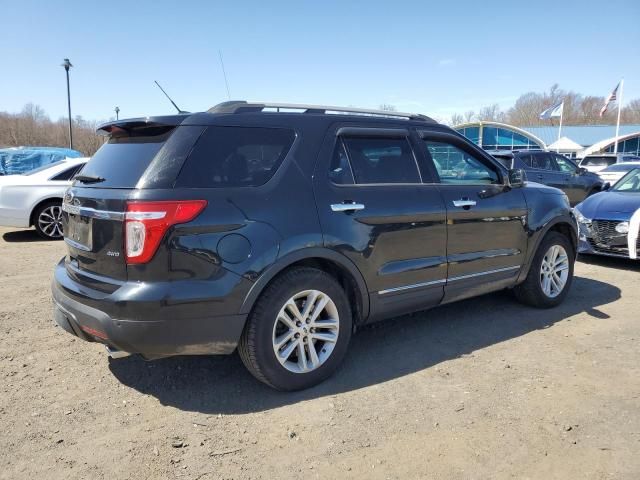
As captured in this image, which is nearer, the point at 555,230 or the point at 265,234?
the point at 265,234

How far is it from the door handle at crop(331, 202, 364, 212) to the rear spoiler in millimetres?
1115

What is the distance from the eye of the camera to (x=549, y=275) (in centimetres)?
500

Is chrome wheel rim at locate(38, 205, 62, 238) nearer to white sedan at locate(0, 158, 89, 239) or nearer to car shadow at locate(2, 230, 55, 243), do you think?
white sedan at locate(0, 158, 89, 239)

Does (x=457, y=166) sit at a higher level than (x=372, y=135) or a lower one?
lower

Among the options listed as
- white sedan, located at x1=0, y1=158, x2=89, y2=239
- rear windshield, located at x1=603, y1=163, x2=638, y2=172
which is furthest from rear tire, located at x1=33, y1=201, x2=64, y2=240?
rear windshield, located at x1=603, y1=163, x2=638, y2=172

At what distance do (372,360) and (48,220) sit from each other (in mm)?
7741

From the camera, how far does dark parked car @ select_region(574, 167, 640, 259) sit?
657 cm

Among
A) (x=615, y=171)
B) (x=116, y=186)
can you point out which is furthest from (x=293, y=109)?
(x=615, y=171)

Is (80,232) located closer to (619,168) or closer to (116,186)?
(116,186)

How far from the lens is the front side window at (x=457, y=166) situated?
4.13m

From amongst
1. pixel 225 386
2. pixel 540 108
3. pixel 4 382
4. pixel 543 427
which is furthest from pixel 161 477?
pixel 540 108

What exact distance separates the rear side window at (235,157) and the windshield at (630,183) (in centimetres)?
675

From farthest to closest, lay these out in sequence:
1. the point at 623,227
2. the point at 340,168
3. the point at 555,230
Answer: the point at 623,227 → the point at 555,230 → the point at 340,168

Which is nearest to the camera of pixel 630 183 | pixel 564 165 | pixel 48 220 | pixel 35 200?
pixel 630 183
